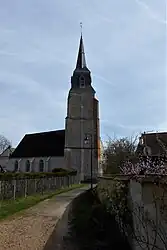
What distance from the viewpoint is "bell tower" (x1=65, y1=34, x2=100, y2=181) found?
57.4m

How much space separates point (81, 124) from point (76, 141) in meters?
3.46

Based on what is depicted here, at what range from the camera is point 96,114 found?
61.3 meters

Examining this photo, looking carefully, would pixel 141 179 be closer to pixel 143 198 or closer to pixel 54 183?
pixel 143 198

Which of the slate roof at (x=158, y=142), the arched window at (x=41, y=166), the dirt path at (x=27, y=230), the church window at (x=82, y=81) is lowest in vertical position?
the dirt path at (x=27, y=230)

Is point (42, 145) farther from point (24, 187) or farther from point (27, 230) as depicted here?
point (27, 230)

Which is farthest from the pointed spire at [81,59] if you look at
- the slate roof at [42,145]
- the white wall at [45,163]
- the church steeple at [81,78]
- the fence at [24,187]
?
the fence at [24,187]

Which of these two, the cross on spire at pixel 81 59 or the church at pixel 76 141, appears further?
the cross on spire at pixel 81 59

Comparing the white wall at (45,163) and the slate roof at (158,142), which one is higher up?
the slate roof at (158,142)

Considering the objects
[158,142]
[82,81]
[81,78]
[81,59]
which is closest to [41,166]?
[82,81]

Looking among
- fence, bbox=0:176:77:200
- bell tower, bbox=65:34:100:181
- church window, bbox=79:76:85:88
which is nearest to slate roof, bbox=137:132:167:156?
fence, bbox=0:176:77:200

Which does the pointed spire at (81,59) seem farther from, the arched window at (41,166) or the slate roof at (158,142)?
the slate roof at (158,142)

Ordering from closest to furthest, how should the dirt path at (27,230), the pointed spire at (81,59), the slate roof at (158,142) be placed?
1. the slate roof at (158,142)
2. the dirt path at (27,230)
3. the pointed spire at (81,59)

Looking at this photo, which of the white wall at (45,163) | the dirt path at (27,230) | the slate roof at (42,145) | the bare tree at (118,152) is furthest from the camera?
the slate roof at (42,145)

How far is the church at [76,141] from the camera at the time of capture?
2266 inches
